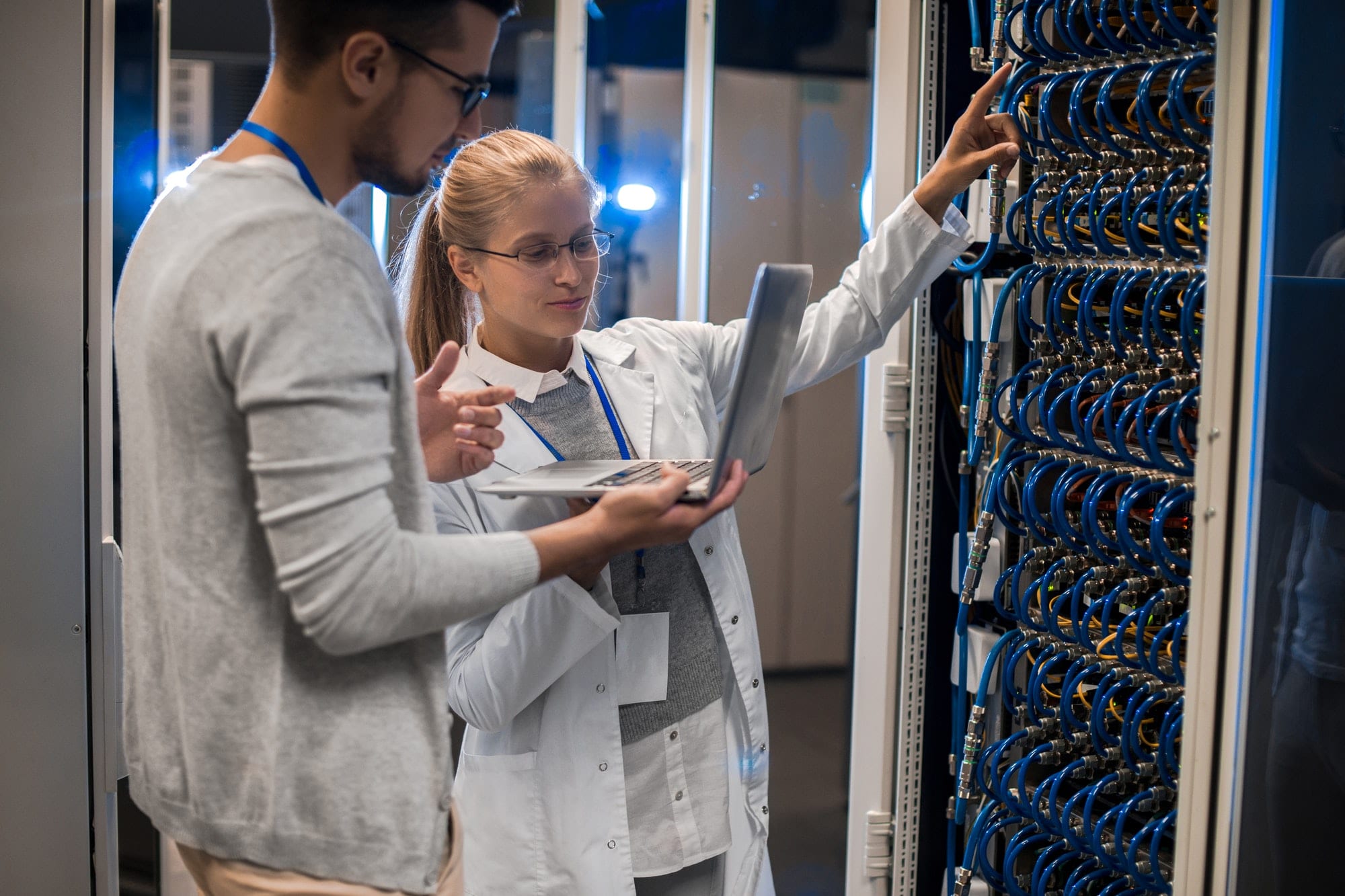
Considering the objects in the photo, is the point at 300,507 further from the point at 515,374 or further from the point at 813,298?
the point at 813,298

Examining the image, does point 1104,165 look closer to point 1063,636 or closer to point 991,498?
point 991,498

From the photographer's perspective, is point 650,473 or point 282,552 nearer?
point 282,552

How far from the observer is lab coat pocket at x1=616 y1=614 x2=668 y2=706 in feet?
5.51

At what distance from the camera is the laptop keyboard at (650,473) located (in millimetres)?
1266

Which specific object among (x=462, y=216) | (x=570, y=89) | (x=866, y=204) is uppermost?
(x=570, y=89)

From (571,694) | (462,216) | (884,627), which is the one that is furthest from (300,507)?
(884,627)

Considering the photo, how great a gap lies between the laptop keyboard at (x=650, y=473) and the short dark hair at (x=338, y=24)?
48 centimetres

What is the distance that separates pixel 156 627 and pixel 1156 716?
5.81 feet

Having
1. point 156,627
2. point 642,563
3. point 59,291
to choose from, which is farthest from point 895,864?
point 59,291

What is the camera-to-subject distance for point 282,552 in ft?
2.90

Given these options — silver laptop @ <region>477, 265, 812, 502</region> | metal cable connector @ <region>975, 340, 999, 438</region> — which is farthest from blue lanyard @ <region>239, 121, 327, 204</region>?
metal cable connector @ <region>975, 340, 999, 438</region>

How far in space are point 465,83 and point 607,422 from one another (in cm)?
84

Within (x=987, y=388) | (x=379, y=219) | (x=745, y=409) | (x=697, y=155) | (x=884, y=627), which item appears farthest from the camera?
(x=379, y=219)

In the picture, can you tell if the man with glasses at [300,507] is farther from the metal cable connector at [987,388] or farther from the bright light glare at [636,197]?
the bright light glare at [636,197]
